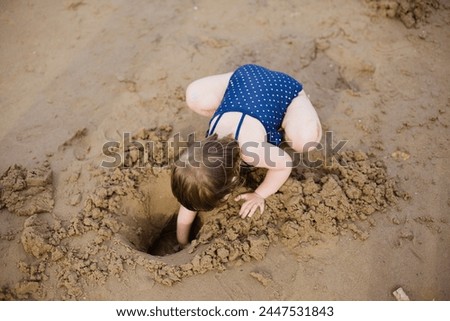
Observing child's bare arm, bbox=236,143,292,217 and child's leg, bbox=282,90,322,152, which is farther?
child's leg, bbox=282,90,322,152

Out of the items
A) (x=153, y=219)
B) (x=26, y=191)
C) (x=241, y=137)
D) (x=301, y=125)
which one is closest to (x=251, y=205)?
(x=241, y=137)

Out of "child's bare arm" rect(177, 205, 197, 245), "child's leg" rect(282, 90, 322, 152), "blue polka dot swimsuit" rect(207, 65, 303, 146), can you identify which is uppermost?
"blue polka dot swimsuit" rect(207, 65, 303, 146)

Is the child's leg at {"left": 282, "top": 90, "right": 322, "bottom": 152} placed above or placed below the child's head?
below

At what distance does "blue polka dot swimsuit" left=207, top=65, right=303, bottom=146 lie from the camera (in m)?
2.28

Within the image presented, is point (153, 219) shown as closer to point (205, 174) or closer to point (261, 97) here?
point (205, 174)

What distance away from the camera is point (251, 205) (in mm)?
2305

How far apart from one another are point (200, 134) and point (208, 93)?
321 millimetres

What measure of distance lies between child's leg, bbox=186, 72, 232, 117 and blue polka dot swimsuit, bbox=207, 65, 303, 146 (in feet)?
0.30

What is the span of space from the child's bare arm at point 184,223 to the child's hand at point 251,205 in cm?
30

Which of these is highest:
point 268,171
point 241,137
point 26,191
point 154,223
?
point 26,191

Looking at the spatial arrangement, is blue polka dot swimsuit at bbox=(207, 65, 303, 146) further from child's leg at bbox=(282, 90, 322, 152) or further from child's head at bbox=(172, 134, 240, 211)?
child's head at bbox=(172, 134, 240, 211)

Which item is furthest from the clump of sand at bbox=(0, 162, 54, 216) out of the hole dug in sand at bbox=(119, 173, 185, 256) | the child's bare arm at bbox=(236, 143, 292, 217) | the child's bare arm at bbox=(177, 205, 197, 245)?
the child's bare arm at bbox=(236, 143, 292, 217)

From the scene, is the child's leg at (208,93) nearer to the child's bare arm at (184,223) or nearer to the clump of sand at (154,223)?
the clump of sand at (154,223)

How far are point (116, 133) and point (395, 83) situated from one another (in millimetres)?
1906
